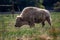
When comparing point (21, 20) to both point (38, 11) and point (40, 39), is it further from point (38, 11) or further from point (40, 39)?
point (40, 39)

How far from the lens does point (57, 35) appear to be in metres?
8.05

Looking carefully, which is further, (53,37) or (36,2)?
(36,2)

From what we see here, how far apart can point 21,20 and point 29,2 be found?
84.6ft

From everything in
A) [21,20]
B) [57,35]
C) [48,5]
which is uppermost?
[57,35]

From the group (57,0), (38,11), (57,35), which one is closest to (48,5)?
(57,0)

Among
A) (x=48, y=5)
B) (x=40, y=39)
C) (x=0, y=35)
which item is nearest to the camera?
(x=40, y=39)

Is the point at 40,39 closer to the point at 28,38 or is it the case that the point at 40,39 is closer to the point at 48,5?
the point at 28,38

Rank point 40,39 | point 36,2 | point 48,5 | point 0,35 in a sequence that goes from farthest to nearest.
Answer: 1. point 48,5
2. point 36,2
3. point 0,35
4. point 40,39

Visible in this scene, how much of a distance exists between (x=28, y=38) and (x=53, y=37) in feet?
2.20

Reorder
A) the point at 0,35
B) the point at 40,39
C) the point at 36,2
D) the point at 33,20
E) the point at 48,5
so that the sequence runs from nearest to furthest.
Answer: the point at 40,39, the point at 0,35, the point at 33,20, the point at 36,2, the point at 48,5

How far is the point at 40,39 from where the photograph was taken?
7363 mm

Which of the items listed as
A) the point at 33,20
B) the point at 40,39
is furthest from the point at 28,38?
the point at 33,20

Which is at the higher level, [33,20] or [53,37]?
[53,37]

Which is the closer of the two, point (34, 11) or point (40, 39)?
point (40, 39)
